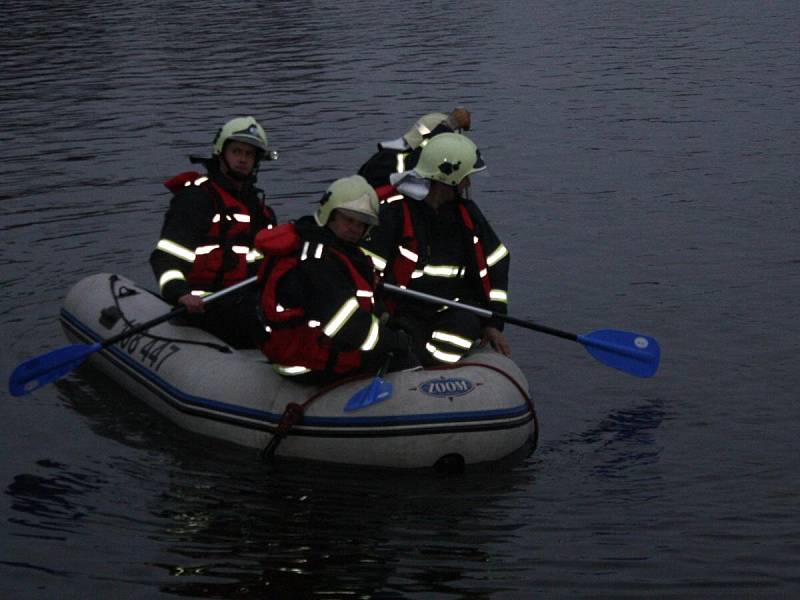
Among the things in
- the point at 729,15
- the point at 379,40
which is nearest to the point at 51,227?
the point at 379,40

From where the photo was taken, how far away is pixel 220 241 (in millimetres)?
9898

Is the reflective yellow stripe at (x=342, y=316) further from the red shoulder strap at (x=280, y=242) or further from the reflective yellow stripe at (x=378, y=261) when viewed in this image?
the reflective yellow stripe at (x=378, y=261)

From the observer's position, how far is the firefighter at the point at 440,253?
941 centimetres

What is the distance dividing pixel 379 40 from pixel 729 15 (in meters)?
8.04

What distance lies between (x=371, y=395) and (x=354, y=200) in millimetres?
1132

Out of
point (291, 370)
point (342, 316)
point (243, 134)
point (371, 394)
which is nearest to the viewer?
point (342, 316)

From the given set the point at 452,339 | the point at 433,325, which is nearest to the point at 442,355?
the point at 452,339

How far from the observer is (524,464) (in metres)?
8.93

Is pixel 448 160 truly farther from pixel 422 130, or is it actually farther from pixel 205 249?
pixel 422 130

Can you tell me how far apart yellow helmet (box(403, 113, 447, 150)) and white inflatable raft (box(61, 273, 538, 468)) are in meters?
2.70

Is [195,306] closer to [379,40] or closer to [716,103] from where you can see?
[716,103]

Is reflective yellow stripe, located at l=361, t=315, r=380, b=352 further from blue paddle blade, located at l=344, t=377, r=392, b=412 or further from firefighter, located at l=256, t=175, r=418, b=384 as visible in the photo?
blue paddle blade, located at l=344, t=377, r=392, b=412

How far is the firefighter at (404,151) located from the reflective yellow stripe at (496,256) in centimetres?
158

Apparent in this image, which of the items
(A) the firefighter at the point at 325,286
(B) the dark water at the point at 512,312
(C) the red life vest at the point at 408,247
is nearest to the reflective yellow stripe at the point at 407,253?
(C) the red life vest at the point at 408,247
